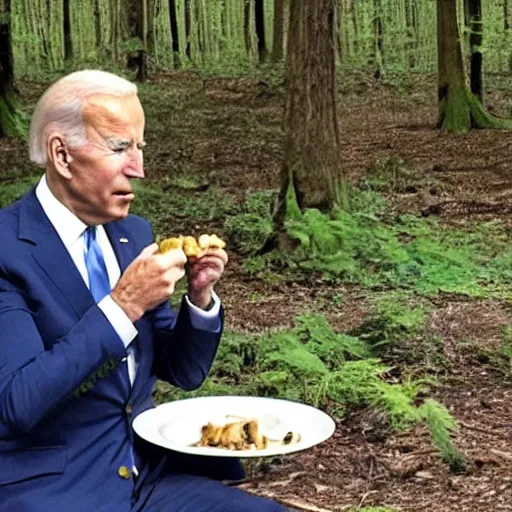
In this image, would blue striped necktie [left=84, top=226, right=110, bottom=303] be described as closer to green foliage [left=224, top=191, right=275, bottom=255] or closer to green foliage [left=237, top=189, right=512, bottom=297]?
green foliage [left=237, top=189, right=512, bottom=297]

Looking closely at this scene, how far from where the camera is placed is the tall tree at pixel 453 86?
17.4 metres

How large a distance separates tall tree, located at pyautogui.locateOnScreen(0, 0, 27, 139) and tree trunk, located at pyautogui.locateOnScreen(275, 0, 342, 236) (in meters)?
7.04

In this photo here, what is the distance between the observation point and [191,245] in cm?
277

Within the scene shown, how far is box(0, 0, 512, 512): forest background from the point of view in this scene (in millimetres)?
5109

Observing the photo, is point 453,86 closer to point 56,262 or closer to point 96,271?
point 96,271

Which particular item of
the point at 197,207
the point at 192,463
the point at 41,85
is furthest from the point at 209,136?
the point at 192,463

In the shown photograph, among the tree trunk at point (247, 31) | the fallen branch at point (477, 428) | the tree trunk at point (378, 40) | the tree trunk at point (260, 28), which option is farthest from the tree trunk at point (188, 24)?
the fallen branch at point (477, 428)

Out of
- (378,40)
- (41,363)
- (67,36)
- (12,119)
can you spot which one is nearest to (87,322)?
(41,363)

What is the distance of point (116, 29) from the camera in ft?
96.0

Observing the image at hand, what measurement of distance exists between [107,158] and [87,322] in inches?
17.7

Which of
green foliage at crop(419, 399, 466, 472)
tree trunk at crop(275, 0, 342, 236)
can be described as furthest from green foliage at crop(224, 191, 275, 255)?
green foliage at crop(419, 399, 466, 472)

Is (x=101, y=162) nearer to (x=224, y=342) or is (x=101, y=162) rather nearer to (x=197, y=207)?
(x=224, y=342)

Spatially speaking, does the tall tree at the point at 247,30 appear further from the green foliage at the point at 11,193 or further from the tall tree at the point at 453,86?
the green foliage at the point at 11,193

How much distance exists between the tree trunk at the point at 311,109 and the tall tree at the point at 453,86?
7.56m
